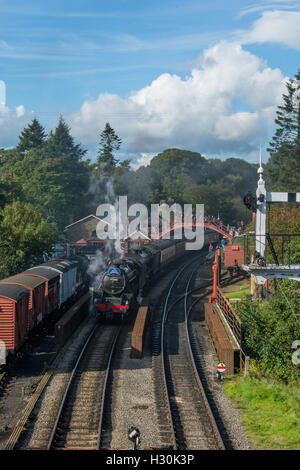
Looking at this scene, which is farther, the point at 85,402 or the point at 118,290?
the point at 118,290

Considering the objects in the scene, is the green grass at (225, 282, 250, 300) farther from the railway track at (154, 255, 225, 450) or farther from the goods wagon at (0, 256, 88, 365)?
the goods wagon at (0, 256, 88, 365)

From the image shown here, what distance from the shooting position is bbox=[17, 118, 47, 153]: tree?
9331 centimetres

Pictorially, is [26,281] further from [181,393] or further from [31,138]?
[31,138]

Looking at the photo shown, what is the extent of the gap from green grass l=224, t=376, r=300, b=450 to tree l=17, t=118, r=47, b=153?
84.1 meters

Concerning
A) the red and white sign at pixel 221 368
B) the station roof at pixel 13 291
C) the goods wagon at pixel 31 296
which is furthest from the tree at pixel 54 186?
the red and white sign at pixel 221 368

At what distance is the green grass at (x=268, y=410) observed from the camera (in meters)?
12.5

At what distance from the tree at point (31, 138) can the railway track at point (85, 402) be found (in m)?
77.7

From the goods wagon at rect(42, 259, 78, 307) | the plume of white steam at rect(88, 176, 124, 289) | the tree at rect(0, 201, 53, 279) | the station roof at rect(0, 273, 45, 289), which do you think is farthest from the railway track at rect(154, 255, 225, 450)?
the tree at rect(0, 201, 53, 279)

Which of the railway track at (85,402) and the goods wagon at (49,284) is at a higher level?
the goods wagon at (49,284)

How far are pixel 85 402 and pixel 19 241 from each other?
1813 cm

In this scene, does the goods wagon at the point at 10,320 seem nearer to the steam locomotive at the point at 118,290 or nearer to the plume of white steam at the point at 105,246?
the steam locomotive at the point at 118,290

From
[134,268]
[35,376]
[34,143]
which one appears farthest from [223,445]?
[34,143]

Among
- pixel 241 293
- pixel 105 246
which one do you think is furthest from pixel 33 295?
pixel 105 246

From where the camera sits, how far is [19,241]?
31.2 m
